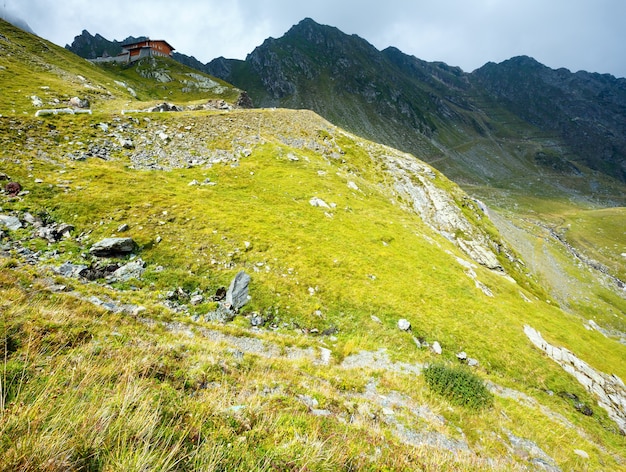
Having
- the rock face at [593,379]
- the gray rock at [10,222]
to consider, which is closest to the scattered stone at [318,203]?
the rock face at [593,379]

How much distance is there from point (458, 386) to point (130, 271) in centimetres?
2010

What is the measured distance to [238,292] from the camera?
661 inches

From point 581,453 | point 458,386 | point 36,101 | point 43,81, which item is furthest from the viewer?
point 43,81

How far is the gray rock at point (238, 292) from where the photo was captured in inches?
639

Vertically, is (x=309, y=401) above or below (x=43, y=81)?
below

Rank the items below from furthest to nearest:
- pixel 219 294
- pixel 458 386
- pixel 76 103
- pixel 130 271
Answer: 1. pixel 76 103
2. pixel 219 294
3. pixel 130 271
4. pixel 458 386

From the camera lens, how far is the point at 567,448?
523 inches

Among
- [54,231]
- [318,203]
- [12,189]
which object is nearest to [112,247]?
[54,231]

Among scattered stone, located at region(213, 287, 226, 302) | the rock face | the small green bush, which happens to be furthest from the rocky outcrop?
scattered stone, located at region(213, 287, 226, 302)

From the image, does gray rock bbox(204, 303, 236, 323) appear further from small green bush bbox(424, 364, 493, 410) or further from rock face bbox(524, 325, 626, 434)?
rock face bbox(524, 325, 626, 434)

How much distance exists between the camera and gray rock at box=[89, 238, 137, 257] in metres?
16.6

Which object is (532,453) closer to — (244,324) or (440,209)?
(244,324)

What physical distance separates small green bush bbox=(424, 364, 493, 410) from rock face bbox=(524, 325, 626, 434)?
13.1m

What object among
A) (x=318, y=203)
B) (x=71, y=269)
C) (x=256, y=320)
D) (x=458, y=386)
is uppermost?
(x=318, y=203)
